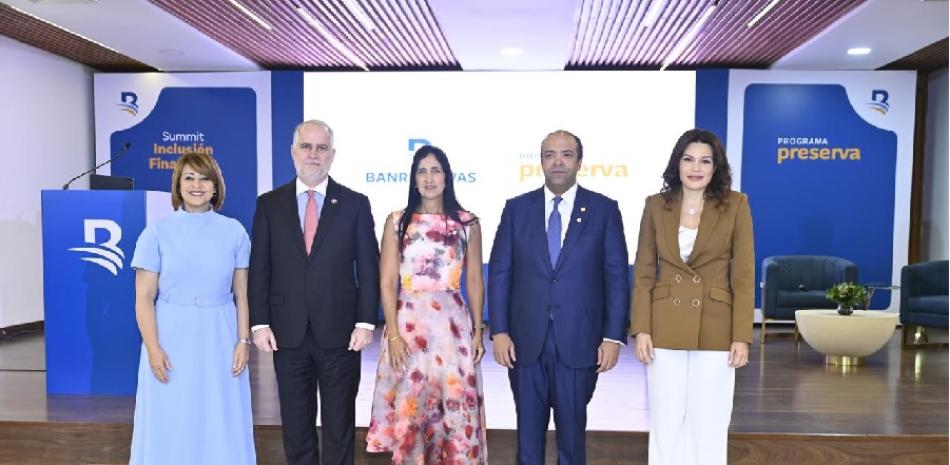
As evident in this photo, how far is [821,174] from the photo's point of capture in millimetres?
8648

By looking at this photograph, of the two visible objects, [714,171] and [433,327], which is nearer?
[714,171]

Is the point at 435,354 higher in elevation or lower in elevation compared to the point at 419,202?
lower

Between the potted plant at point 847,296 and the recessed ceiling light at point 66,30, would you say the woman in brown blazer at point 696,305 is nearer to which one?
the potted plant at point 847,296

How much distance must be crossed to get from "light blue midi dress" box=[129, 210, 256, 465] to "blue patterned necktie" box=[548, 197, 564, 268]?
1.30 metres

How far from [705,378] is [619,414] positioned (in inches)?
65.3

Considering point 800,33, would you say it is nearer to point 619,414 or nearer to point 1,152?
point 619,414

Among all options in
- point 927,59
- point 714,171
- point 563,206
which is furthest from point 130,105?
point 927,59

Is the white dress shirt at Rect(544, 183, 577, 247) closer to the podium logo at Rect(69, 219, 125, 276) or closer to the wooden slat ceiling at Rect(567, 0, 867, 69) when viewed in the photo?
the podium logo at Rect(69, 219, 125, 276)

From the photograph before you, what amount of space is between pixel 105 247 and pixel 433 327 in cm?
251

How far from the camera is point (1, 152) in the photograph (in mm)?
7496

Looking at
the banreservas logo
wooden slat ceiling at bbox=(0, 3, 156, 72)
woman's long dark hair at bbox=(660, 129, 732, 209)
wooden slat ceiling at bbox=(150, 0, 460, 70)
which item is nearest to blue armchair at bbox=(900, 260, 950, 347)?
the banreservas logo

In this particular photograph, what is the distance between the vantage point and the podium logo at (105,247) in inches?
176

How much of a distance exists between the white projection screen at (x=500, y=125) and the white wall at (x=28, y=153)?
3027 mm

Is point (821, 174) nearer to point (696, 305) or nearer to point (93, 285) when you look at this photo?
point (696, 305)
